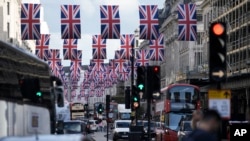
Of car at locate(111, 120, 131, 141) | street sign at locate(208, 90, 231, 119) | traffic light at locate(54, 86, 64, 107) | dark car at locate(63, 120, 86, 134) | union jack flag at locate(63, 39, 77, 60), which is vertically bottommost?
→ car at locate(111, 120, 131, 141)

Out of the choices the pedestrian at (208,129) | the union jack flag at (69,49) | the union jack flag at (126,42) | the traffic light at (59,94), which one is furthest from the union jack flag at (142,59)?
the pedestrian at (208,129)

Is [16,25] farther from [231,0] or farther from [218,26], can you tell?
[218,26]

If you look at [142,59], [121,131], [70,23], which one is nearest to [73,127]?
[70,23]

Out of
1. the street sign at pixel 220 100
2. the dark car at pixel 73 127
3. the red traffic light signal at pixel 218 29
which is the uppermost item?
the red traffic light signal at pixel 218 29

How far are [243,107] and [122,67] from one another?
490 inches

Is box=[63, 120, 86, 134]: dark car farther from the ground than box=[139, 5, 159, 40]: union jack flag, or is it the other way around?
box=[139, 5, 159, 40]: union jack flag

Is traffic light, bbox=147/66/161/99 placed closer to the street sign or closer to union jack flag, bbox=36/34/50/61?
the street sign

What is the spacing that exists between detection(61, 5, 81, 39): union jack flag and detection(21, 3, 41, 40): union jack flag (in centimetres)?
151

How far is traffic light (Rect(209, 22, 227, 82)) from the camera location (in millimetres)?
16578

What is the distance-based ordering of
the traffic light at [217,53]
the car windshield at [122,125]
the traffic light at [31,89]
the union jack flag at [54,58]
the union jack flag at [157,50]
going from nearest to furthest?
1. the traffic light at [217,53]
2. the traffic light at [31,89]
3. the car windshield at [122,125]
4. the union jack flag at [157,50]
5. the union jack flag at [54,58]

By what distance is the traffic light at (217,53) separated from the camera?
1658cm

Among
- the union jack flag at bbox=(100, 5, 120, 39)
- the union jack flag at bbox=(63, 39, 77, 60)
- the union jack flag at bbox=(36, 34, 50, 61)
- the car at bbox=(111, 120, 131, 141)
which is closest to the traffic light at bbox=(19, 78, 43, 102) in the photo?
the union jack flag at bbox=(100, 5, 120, 39)

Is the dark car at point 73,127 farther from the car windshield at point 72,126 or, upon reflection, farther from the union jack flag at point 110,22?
the union jack flag at point 110,22

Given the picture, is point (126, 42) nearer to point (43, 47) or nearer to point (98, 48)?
point (98, 48)
